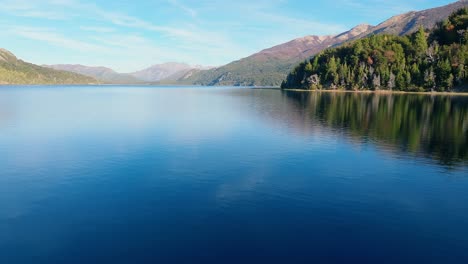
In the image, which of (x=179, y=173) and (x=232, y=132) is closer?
(x=179, y=173)

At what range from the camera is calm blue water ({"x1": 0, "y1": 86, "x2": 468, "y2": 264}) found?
24734mm

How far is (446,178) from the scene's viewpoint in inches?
1687

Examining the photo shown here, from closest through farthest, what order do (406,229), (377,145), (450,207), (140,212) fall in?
(406,229) < (140,212) < (450,207) < (377,145)

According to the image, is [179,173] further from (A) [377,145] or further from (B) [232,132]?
(A) [377,145]

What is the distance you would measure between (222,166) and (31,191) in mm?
22922

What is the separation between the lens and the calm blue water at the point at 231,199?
81.1ft

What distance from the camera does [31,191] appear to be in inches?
1427

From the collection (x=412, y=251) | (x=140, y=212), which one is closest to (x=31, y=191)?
(x=140, y=212)

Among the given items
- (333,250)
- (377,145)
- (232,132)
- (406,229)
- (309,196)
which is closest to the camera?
(333,250)

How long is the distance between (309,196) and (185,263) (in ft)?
57.0

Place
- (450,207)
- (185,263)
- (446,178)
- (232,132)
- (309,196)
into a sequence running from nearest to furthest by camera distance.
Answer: (185,263), (450,207), (309,196), (446,178), (232,132)

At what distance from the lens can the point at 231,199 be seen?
34375 millimetres

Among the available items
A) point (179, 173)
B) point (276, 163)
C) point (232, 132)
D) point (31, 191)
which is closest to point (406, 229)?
point (276, 163)

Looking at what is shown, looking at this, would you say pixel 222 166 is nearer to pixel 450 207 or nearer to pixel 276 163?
pixel 276 163
